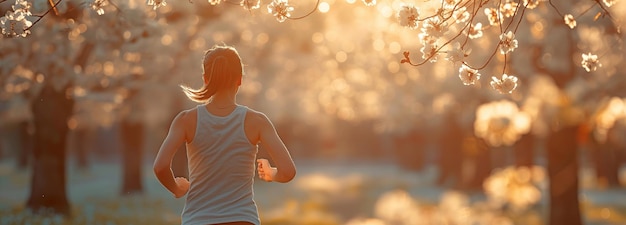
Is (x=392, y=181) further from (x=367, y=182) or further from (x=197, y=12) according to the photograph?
(x=197, y=12)

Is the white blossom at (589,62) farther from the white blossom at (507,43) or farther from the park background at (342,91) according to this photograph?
the white blossom at (507,43)

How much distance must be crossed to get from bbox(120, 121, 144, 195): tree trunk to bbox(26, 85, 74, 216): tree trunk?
10859 mm

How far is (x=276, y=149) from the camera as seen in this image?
5.44 m

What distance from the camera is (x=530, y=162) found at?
34.4 m

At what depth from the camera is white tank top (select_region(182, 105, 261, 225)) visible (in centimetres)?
526

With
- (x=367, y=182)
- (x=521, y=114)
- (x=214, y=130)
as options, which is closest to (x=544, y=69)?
(x=521, y=114)

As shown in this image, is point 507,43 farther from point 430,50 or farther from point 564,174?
point 564,174

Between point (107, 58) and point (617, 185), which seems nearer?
point (107, 58)

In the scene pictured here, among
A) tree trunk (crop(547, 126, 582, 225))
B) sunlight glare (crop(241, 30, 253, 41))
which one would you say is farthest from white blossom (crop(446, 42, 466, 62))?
sunlight glare (crop(241, 30, 253, 41))

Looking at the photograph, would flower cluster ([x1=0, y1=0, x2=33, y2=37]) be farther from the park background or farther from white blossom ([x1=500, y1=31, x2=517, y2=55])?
white blossom ([x1=500, y1=31, x2=517, y2=55])

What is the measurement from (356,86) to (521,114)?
1556 cm

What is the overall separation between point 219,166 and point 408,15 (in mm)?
2729

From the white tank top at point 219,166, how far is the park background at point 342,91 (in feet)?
11.5

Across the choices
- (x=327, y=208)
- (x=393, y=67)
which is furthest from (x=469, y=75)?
(x=327, y=208)
